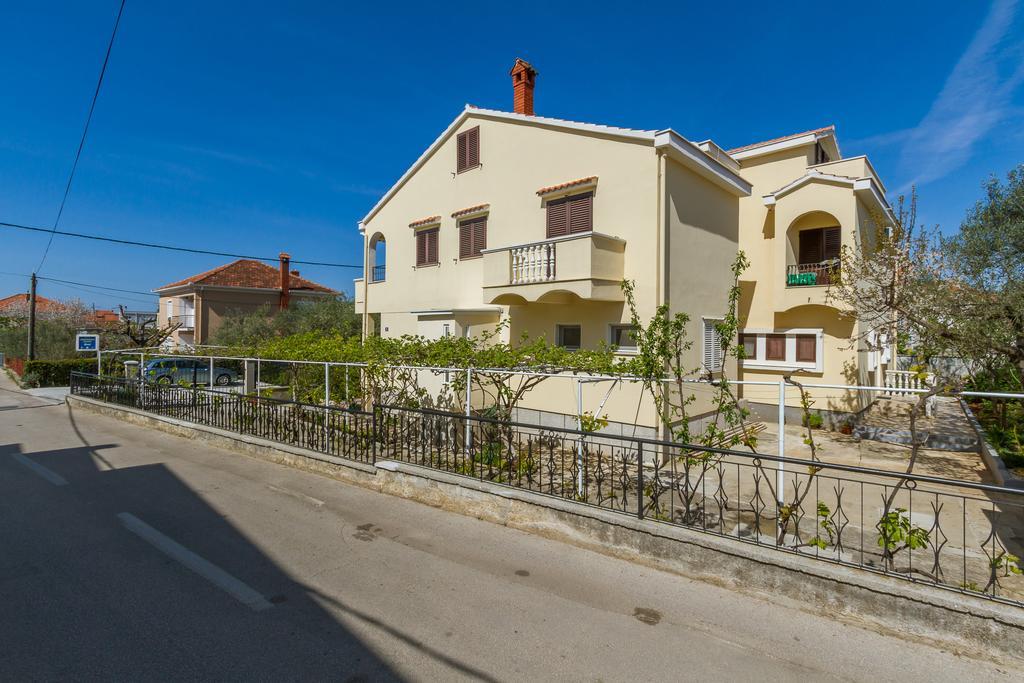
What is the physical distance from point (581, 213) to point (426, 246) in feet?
18.9

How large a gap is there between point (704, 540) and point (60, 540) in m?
6.59

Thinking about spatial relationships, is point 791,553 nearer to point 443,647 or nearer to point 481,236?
point 443,647

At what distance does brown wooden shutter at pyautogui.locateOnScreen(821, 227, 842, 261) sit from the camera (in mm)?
13406

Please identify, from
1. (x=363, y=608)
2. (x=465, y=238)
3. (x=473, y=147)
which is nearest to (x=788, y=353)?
(x=465, y=238)

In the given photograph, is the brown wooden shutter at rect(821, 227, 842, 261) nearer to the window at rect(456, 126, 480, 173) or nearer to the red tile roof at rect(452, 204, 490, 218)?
the red tile roof at rect(452, 204, 490, 218)

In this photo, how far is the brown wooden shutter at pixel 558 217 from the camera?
12.0m

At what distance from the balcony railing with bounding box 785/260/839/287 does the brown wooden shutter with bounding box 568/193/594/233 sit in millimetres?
5803

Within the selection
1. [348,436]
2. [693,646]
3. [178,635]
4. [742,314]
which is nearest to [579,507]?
[693,646]

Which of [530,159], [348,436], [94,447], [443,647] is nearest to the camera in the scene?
[443,647]

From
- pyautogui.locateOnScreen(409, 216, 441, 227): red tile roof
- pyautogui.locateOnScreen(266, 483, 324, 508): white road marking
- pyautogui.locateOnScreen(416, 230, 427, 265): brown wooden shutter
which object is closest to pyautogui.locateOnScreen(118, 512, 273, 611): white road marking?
pyautogui.locateOnScreen(266, 483, 324, 508): white road marking

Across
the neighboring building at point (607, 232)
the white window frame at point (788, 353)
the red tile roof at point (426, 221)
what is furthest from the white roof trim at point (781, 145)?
the red tile roof at point (426, 221)

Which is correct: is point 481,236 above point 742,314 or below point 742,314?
above

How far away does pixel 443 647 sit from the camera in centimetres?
355

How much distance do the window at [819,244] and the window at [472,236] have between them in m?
8.86
